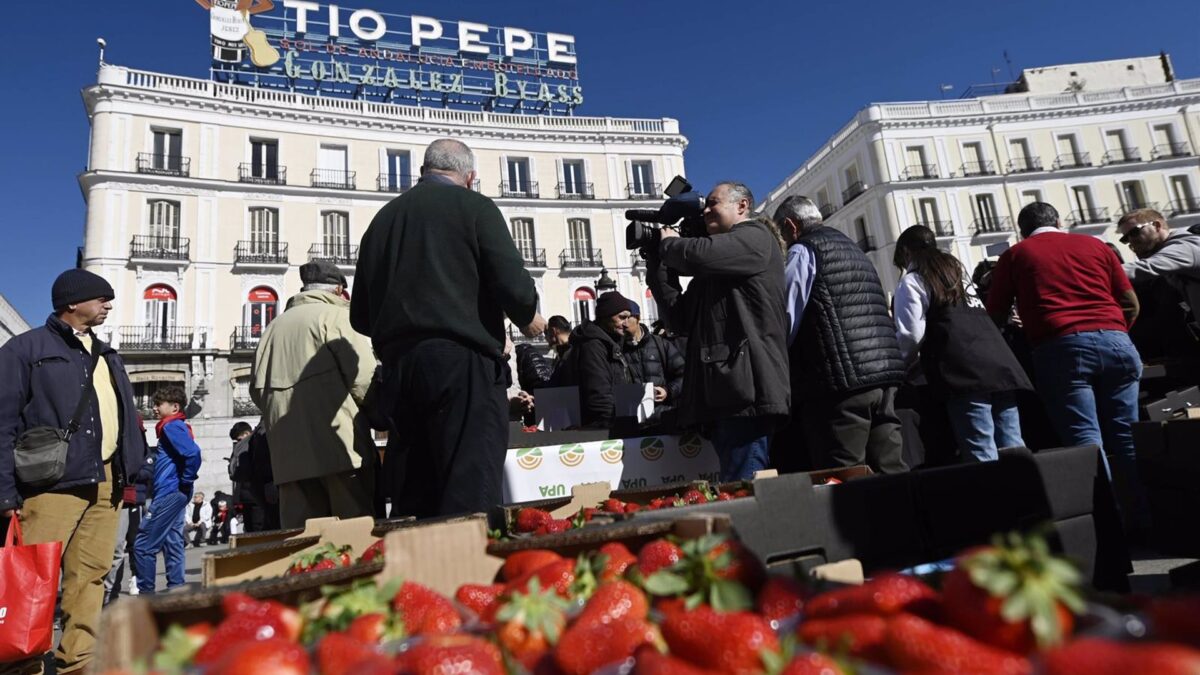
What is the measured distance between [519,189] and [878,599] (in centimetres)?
3070

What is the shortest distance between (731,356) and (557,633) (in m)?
2.17

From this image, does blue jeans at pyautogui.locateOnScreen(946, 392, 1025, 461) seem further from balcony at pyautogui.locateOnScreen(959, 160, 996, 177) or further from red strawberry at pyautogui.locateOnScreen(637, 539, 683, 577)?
balcony at pyautogui.locateOnScreen(959, 160, 996, 177)

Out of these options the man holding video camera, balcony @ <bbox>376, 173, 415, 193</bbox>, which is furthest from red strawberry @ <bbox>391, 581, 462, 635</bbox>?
balcony @ <bbox>376, 173, 415, 193</bbox>

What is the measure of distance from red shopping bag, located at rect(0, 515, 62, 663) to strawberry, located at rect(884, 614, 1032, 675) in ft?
11.5

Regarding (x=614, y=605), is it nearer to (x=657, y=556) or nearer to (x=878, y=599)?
(x=657, y=556)

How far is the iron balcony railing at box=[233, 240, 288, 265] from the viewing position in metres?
25.4

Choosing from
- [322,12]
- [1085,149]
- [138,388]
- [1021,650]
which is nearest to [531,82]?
[322,12]

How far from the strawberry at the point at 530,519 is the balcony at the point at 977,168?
124ft

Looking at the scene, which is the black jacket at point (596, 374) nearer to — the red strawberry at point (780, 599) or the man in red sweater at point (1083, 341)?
the man in red sweater at point (1083, 341)

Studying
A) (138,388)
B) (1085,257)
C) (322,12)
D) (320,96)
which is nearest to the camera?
(1085,257)

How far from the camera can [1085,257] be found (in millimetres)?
3598

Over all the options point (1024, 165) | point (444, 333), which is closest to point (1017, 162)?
point (1024, 165)

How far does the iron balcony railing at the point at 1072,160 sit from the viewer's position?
3388 centimetres

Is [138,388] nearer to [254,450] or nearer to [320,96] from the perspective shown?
[320,96]
